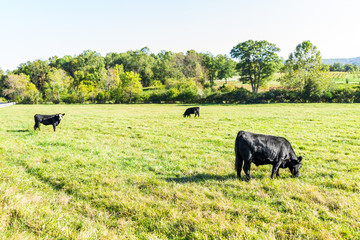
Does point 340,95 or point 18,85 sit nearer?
point 340,95

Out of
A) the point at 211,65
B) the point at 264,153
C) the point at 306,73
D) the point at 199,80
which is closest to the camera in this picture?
the point at 264,153

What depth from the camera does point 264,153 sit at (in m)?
5.46

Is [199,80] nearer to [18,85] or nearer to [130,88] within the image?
[130,88]

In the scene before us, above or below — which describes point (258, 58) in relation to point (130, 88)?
above

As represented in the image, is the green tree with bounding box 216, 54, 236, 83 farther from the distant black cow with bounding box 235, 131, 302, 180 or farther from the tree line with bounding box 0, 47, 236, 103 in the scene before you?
the distant black cow with bounding box 235, 131, 302, 180

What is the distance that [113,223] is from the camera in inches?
145

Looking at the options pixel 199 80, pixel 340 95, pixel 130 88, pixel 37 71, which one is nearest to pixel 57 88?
pixel 130 88

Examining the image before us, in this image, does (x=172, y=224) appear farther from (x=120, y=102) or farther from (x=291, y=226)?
(x=120, y=102)

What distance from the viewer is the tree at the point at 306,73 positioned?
137ft

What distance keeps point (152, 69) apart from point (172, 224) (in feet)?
338

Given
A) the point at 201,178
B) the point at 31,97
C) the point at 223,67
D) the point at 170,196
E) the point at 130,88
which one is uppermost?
the point at 223,67

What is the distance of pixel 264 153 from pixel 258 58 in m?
61.8

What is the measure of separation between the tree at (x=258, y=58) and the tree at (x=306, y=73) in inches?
331

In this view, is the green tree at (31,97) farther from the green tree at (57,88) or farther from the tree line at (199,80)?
the green tree at (57,88)
